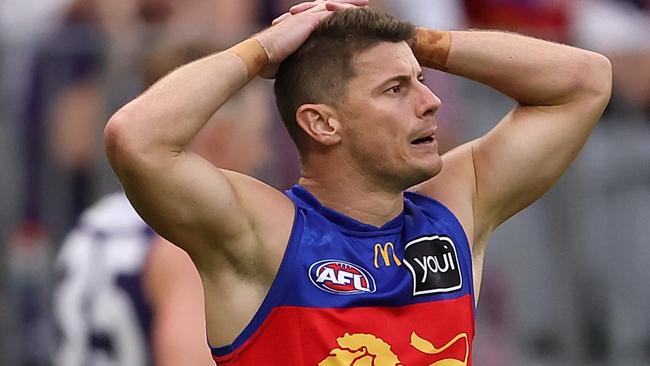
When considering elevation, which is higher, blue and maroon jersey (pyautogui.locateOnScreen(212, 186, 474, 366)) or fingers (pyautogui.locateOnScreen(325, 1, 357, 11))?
fingers (pyautogui.locateOnScreen(325, 1, 357, 11))

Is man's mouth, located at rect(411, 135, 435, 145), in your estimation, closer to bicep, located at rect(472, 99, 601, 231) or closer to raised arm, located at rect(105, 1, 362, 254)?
bicep, located at rect(472, 99, 601, 231)

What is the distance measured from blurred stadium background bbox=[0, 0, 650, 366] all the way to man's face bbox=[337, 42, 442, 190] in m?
2.57

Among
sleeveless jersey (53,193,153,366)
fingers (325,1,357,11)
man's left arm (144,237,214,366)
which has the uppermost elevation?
fingers (325,1,357,11)

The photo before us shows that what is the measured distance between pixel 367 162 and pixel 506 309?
3252mm

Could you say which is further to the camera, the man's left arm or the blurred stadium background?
the blurred stadium background

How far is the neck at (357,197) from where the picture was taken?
18.1 ft

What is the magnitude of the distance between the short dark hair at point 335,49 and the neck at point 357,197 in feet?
0.81

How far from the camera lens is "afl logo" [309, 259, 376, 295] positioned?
5246 millimetres

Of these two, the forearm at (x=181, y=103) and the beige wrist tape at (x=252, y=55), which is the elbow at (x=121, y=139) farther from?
the beige wrist tape at (x=252, y=55)

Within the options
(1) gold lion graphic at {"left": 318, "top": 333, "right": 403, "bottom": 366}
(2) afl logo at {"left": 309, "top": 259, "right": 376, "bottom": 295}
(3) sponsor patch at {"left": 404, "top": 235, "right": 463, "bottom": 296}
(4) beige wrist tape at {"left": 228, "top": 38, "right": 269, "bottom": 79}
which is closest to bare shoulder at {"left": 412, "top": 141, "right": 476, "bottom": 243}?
(3) sponsor patch at {"left": 404, "top": 235, "right": 463, "bottom": 296}

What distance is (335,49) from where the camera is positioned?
18.0 ft

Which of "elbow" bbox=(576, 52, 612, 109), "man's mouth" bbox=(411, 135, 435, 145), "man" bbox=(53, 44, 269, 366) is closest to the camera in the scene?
"man's mouth" bbox=(411, 135, 435, 145)

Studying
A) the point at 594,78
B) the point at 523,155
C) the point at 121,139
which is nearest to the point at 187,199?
the point at 121,139

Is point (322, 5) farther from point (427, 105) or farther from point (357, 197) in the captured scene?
point (357, 197)
